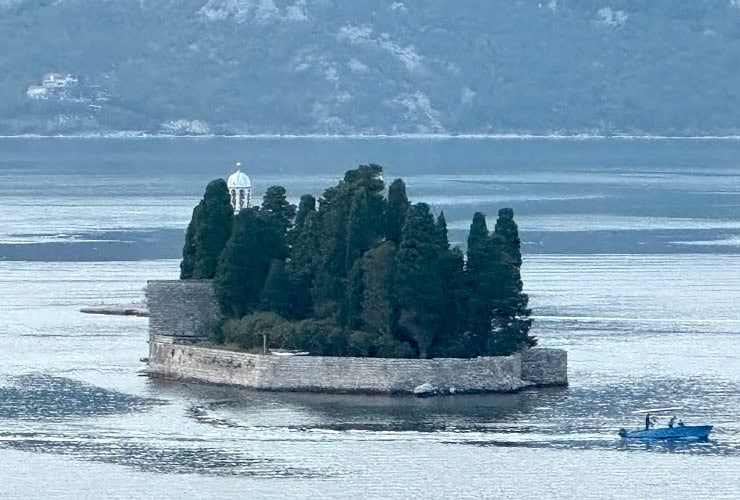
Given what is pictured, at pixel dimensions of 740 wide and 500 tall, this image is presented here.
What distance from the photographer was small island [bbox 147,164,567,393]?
63.0 m

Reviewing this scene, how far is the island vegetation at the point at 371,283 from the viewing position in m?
64.1

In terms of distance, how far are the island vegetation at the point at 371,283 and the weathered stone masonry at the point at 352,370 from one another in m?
0.70

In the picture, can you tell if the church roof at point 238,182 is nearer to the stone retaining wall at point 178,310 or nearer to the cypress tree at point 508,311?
the stone retaining wall at point 178,310

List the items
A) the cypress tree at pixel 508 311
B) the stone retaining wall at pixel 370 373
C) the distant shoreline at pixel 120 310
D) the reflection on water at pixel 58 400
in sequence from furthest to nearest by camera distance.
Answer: the distant shoreline at pixel 120 310, the cypress tree at pixel 508 311, the stone retaining wall at pixel 370 373, the reflection on water at pixel 58 400

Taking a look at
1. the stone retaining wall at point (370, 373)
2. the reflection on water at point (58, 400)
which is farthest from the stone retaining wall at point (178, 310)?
the stone retaining wall at point (370, 373)

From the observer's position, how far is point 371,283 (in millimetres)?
64375

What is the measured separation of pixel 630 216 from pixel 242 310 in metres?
74.0

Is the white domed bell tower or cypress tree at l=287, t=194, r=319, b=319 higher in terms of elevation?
the white domed bell tower

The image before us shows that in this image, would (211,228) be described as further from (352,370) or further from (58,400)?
(352,370)

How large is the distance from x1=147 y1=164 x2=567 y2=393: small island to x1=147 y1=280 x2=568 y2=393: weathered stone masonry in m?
0.02

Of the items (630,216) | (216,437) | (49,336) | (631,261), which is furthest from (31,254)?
(216,437)

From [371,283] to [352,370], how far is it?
2741 millimetres

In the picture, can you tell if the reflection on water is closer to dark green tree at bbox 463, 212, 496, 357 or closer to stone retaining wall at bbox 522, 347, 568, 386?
dark green tree at bbox 463, 212, 496, 357

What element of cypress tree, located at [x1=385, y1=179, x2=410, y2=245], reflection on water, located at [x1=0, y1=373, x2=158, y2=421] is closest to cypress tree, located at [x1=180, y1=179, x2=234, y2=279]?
cypress tree, located at [x1=385, y1=179, x2=410, y2=245]
